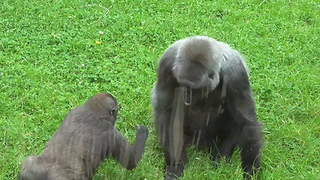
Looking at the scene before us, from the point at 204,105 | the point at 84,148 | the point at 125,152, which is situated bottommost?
the point at 125,152

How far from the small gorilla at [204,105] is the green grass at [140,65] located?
0.64ft

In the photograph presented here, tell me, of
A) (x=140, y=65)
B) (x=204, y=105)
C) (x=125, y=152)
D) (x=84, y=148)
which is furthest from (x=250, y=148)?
(x=140, y=65)

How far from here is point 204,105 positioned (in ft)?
15.0

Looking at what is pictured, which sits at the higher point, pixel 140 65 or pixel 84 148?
pixel 84 148

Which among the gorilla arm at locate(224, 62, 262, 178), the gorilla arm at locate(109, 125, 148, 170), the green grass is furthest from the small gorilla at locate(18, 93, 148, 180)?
the gorilla arm at locate(224, 62, 262, 178)

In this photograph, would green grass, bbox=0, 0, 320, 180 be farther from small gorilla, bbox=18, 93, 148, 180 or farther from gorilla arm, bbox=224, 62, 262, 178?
small gorilla, bbox=18, 93, 148, 180

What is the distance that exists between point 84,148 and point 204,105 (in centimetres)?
134

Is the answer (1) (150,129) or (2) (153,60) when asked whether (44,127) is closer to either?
(1) (150,129)

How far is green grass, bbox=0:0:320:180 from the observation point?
4.73 meters

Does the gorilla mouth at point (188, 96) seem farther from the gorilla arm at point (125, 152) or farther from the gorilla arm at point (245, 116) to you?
the gorilla arm at point (125, 152)

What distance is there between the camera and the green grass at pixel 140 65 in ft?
15.5

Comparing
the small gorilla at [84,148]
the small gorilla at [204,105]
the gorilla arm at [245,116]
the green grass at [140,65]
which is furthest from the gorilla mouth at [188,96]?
the green grass at [140,65]

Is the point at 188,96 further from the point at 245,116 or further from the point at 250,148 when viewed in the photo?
the point at 250,148

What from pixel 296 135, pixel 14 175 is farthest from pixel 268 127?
pixel 14 175
